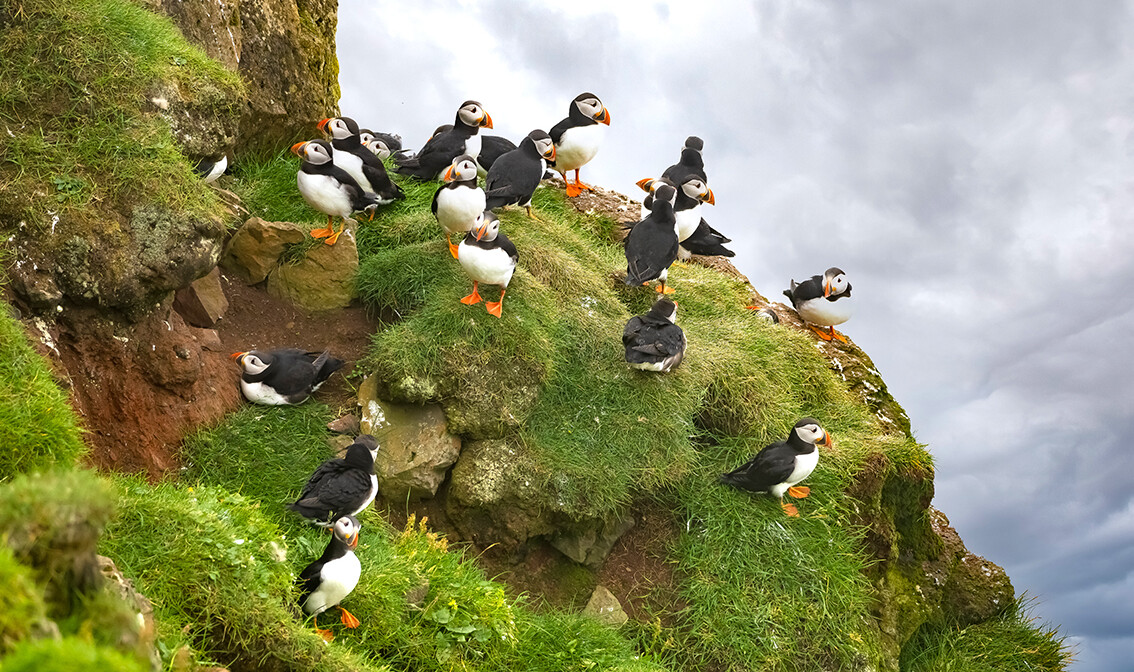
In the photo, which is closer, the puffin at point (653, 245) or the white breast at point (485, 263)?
the white breast at point (485, 263)

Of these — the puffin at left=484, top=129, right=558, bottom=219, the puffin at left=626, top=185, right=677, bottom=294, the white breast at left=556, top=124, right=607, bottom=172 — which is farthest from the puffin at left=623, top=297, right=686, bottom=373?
the white breast at left=556, top=124, right=607, bottom=172

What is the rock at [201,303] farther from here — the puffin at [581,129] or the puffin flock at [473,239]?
the puffin at [581,129]

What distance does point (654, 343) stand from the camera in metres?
8.62

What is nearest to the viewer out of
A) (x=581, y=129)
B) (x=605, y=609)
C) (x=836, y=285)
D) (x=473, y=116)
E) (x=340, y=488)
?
(x=340, y=488)

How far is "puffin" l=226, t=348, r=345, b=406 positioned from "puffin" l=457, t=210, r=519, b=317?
138cm

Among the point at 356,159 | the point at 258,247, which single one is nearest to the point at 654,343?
the point at 356,159

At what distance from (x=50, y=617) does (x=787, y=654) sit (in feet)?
20.3

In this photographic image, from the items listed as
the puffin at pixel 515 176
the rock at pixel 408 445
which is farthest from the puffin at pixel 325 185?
the rock at pixel 408 445

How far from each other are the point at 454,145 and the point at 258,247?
8.46 ft

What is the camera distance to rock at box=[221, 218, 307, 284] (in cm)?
902

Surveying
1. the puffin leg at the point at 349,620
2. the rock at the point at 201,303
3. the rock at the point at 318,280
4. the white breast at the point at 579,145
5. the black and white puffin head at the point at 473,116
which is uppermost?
the white breast at the point at 579,145

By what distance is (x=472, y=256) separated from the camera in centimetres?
806

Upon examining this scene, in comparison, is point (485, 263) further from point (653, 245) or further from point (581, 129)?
point (581, 129)

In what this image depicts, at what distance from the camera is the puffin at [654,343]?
28.2 feet
